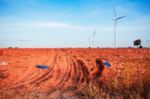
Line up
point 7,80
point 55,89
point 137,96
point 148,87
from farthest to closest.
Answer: point 7,80 → point 55,89 → point 148,87 → point 137,96

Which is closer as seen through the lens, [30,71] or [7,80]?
[7,80]

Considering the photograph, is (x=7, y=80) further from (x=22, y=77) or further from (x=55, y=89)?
(x=55, y=89)

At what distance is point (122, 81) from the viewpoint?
441 inches

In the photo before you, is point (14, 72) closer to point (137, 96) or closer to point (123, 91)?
point (123, 91)

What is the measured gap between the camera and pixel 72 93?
11.3 meters

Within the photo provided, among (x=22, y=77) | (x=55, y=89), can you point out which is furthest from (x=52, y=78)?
(x=55, y=89)

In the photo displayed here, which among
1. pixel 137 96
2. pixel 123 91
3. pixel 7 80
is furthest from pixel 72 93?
pixel 7 80

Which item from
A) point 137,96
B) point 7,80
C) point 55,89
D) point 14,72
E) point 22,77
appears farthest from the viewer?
point 14,72

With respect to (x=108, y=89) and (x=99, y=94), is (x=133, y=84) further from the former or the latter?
(x=99, y=94)

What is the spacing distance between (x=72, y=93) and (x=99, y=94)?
184cm

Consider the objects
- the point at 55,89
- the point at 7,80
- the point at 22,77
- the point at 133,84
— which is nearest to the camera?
the point at 133,84

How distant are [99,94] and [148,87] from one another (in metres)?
2.13

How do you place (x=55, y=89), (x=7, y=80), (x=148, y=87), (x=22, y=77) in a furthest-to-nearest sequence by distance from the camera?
1. (x=22, y=77)
2. (x=7, y=80)
3. (x=55, y=89)
4. (x=148, y=87)

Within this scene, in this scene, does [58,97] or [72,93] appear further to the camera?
[72,93]
